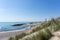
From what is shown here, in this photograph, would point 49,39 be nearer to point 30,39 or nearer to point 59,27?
point 30,39

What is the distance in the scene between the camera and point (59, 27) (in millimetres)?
13641

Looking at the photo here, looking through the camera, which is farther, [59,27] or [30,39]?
[59,27]

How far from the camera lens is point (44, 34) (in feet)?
28.3

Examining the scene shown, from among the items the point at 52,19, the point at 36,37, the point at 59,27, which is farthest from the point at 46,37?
the point at 52,19

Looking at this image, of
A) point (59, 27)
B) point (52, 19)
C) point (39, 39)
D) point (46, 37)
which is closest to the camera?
point (39, 39)

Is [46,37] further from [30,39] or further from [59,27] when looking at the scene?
[59,27]

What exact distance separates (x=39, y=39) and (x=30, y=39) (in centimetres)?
59

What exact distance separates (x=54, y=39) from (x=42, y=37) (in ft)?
3.48

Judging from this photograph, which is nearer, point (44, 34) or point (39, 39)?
point (39, 39)

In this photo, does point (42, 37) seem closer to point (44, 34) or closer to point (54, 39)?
point (44, 34)

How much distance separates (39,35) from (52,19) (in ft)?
40.3

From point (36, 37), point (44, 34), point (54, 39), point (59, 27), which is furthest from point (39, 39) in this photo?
point (59, 27)

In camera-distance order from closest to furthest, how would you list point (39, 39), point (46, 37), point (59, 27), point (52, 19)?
1. point (39, 39)
2. point (46, 37)
3. point (59, 27)
4. point (52, 19)

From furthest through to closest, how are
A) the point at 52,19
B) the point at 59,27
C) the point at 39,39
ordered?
the point at 52,19 → the point at 59,27 → the point at 39,39
